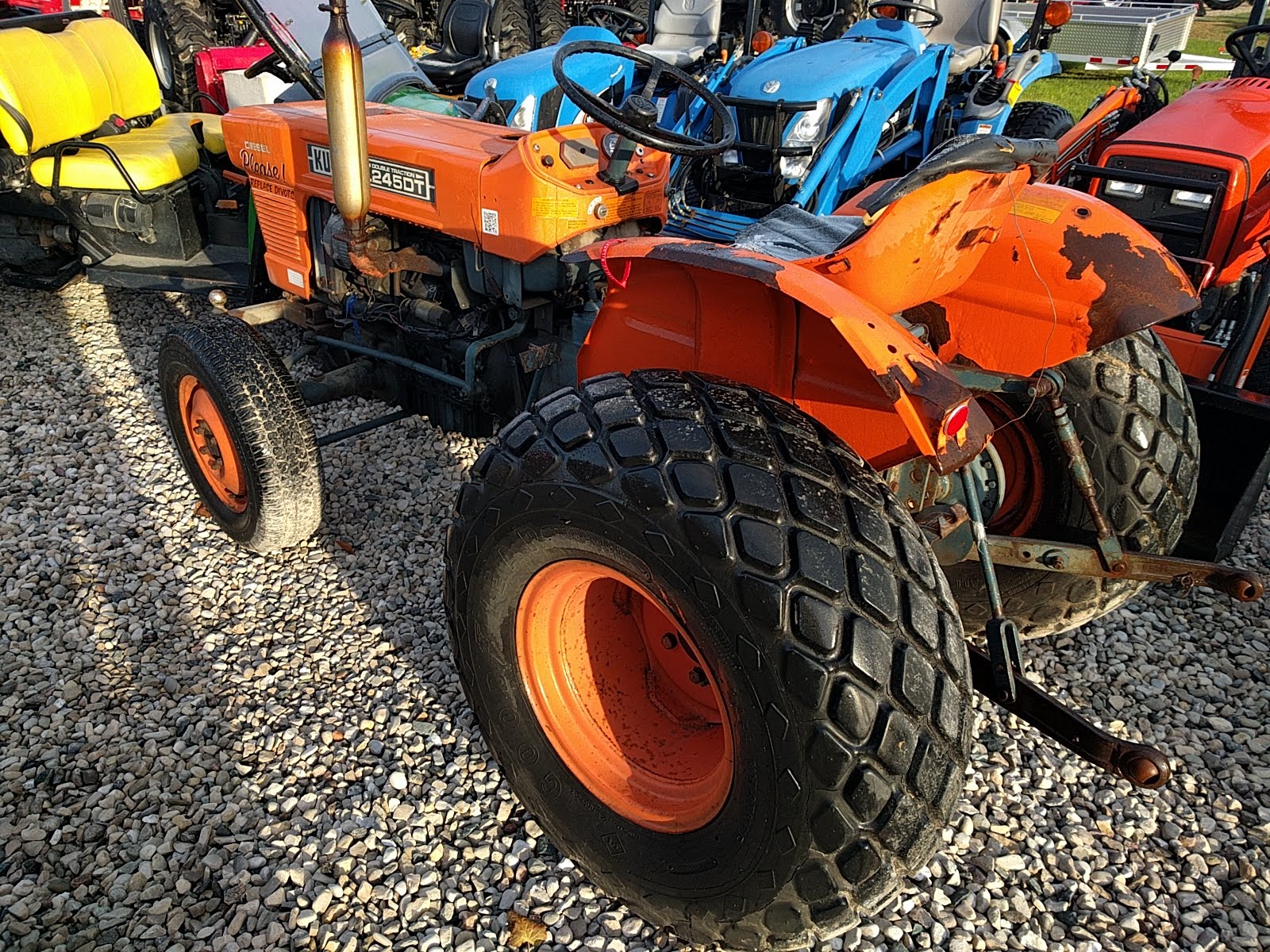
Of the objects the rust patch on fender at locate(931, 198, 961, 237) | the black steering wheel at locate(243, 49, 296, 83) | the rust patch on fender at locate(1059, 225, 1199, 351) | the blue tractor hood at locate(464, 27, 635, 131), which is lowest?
the blue tractor hood at locate(464, 27, 635, 131)

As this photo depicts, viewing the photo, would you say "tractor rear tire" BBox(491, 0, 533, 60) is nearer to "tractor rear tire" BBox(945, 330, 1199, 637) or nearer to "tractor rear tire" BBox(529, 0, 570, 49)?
"tractor rear tire" BBox(529, 0, 570, 49)

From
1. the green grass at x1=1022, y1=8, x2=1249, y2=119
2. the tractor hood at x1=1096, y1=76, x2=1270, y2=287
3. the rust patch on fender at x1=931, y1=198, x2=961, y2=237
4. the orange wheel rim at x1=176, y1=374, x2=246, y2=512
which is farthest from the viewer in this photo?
the green grass at x1=1022, y1=8, x2=1249, y2=119

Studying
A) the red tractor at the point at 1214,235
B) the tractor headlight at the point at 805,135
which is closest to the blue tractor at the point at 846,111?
the tractor headlight at the point at 805,135

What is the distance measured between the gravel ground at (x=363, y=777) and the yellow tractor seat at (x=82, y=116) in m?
1.97

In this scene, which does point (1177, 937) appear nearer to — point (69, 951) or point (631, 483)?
point (631, 483)

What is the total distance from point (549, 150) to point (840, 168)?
3232 mm

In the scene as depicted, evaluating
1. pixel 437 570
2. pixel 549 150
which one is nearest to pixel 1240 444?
pixel 549 150

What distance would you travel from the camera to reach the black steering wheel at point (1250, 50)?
4104 millimetres

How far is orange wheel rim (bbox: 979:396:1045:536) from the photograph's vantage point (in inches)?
89.7

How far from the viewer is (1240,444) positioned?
2500mm

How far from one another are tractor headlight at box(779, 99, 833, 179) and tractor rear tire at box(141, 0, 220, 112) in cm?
572

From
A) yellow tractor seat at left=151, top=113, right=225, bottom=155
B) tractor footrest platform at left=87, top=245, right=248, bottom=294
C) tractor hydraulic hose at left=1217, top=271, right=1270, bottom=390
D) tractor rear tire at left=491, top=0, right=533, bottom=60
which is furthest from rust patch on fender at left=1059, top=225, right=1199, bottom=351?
tractor rear tire at left=491, top=0, right=533, bottom=60

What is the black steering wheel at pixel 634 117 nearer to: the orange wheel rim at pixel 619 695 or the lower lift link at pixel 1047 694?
the lower lift link at pixel 1047 694

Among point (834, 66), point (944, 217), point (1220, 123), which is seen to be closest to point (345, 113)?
point (944, 217)
